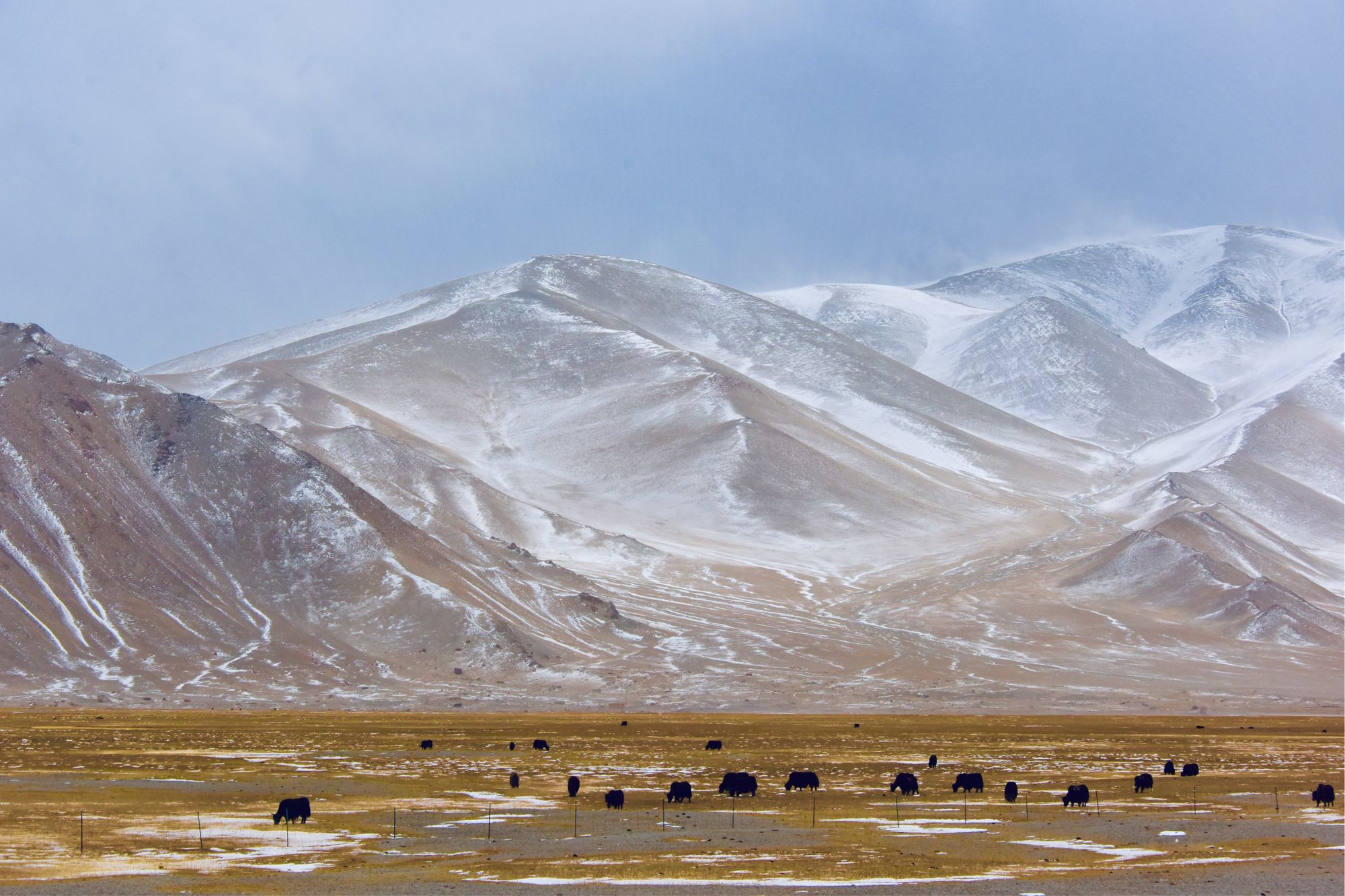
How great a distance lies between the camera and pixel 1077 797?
128 feet

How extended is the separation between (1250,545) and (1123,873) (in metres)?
164

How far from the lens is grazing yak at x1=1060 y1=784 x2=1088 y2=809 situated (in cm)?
3872

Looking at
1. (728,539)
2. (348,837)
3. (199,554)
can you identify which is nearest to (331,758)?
(348,837)

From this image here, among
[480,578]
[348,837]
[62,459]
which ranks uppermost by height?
[62,459]

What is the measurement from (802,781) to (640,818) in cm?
872

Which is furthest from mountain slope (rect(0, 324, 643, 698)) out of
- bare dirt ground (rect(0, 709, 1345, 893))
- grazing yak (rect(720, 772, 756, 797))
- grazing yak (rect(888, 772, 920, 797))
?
grazing yak (rect(888, 772, 920, 797))

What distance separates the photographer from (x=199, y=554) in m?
120

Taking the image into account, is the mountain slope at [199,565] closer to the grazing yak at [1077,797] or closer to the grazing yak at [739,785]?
the grazing yak at [739,785]

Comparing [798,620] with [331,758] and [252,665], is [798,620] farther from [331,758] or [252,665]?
[331,758]

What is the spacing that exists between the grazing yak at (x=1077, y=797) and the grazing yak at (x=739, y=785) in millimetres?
9393

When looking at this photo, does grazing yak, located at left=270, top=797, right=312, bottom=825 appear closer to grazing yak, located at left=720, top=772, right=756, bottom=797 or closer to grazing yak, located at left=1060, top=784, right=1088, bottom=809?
grazing yak, located at left=720, top=772, right=756, bottom=797

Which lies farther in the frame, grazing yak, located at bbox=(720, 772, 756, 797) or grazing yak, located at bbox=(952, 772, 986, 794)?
grazing yak, located at bbox=(952, 772, 986, 794)

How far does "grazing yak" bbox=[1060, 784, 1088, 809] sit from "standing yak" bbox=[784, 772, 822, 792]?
26.2ft

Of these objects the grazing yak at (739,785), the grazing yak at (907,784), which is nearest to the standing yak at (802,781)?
the grazing yak at (739,785)
